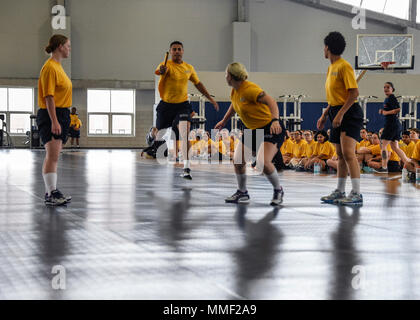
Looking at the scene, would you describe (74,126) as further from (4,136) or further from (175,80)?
(175,80)

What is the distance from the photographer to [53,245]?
361 cm

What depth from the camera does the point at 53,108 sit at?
5.29 metres

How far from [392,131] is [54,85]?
7.30 m

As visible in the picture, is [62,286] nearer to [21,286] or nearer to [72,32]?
[21,286]

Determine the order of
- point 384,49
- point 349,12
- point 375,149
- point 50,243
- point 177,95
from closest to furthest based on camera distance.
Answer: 1. point 50,243
2. point 177,95
3. point 375,149
4. point 384,49
5. point 349,12

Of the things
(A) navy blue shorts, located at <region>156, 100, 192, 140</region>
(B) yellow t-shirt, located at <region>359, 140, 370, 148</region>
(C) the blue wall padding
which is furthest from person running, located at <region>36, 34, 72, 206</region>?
(C) the blue wall padding

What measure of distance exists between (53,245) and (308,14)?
28821 millimetres

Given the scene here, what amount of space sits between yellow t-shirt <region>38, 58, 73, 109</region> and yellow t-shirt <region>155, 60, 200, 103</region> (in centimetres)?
267

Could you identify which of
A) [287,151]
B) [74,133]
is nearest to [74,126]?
[74,133]

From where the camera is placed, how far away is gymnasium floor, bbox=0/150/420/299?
2600mm

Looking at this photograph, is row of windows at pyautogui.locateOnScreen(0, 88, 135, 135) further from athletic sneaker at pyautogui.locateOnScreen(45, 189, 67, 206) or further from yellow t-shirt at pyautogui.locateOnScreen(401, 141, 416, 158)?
athletic sneaker at pyautogui.locateOnScreen(45, 189, 67, 206)

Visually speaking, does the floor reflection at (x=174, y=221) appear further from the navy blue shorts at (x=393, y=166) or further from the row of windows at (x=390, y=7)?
the row of windows at (x=390, y=7)

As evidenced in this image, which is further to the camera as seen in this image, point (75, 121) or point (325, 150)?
point (75, 121)
